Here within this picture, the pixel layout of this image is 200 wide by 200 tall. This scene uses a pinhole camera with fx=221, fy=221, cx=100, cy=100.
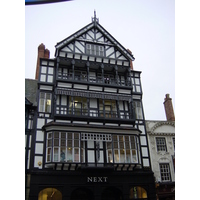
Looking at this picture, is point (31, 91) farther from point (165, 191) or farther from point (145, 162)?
point (165, 191)

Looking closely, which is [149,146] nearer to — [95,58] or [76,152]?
[76,152]

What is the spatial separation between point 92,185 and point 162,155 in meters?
5.44

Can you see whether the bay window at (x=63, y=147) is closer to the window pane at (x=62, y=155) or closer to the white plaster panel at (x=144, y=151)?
the window pane at (x=62, y=155)

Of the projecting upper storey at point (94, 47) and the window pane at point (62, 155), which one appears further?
the projecting upper storey at point (94, 47)

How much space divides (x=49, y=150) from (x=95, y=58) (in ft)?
23.2

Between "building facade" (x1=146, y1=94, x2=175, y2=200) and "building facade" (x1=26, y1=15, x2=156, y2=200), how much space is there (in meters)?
0.79

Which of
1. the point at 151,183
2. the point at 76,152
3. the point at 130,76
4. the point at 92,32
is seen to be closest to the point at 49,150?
the point at 76,152

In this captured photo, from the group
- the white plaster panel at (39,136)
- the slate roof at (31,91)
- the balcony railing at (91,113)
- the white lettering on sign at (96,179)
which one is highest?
the slate roof at (31,91)

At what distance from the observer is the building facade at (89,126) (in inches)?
482

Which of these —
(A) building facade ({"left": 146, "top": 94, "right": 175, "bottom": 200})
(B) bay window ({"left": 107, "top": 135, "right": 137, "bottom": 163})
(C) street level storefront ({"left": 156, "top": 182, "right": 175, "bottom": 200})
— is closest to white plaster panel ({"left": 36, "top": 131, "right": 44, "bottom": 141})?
(B) bay window ({"left": 107, "top": 135, "right": 137, "bottom": 163})

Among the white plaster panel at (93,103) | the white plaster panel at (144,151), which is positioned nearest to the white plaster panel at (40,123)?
the white plaster panel at (93,103)

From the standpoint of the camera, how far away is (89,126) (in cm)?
1325

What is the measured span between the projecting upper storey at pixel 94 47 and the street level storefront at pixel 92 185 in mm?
7634

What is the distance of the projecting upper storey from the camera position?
15.3 metres
